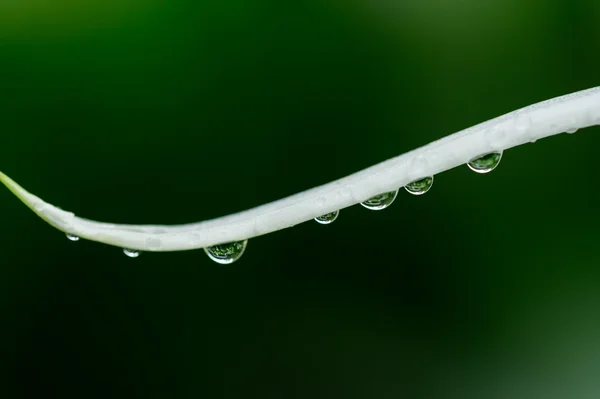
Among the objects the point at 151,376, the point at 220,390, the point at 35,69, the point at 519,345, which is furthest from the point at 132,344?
the point at 519,345

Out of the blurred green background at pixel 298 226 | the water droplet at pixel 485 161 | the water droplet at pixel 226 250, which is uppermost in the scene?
the blurred green background at pixel 298 226

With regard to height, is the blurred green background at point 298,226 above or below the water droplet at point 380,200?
above

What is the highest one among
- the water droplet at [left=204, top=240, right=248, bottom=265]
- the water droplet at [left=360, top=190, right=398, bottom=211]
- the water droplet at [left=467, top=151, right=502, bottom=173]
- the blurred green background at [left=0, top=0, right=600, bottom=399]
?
the blurred green background at [left=0, top=0, right=600, bottom=399]

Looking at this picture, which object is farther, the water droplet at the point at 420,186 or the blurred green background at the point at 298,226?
the blurred green background at the point at 298,226

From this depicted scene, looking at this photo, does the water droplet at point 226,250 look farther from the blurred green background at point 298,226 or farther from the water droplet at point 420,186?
the blurred green background at point 298,226

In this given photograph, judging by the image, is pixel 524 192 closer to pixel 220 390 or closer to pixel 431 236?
pixel 431 236

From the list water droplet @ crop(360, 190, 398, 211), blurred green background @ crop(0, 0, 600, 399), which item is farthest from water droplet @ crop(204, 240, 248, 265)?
blurred green background @ crop(0, 0, 600, 399)

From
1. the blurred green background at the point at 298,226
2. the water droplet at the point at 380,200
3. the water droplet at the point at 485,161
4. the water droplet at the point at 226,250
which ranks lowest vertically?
the water droplet at the point at 226,250

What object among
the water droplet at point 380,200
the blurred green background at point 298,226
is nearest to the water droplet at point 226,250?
the water droplet at point 380,200

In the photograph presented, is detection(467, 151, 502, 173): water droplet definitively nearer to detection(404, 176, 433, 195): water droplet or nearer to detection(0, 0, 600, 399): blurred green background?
detection(404, 176, 433, 195): water droplet
